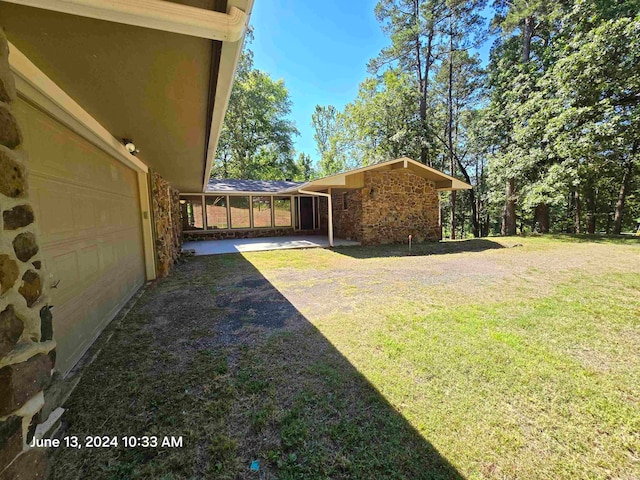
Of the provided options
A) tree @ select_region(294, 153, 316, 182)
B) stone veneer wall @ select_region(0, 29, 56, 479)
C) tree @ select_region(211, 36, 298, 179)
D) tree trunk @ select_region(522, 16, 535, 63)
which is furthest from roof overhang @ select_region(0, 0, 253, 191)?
tree @ select_region(294, 153, 316, 182)

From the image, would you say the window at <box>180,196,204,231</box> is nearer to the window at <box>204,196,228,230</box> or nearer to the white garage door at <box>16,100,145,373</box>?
the window at <box>204,196,228,230</box>

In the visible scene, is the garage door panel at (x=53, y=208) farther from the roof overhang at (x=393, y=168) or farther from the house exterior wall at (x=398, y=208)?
the house exterior wall at (x=398, y=208)

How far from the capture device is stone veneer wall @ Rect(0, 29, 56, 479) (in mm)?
1131

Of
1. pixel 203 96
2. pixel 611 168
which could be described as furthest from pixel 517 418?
pixel 611 168

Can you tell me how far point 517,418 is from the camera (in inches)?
69.1

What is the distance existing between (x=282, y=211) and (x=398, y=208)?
6040 mm

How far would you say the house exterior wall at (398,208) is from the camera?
9.97 metres

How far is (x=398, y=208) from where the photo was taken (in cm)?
1044

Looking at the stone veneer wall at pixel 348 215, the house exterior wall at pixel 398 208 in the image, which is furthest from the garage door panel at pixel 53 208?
the stone veneer wall at pixel 348 215

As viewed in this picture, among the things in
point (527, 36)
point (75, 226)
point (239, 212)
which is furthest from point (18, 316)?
point (527, 36)

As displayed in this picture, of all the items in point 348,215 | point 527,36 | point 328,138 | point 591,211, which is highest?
point 328,138

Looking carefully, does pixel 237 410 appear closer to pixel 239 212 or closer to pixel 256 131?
pixel 239 212

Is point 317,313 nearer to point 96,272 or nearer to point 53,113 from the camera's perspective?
point 96,272

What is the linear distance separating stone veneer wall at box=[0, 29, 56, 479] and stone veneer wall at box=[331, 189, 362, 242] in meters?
9.27
